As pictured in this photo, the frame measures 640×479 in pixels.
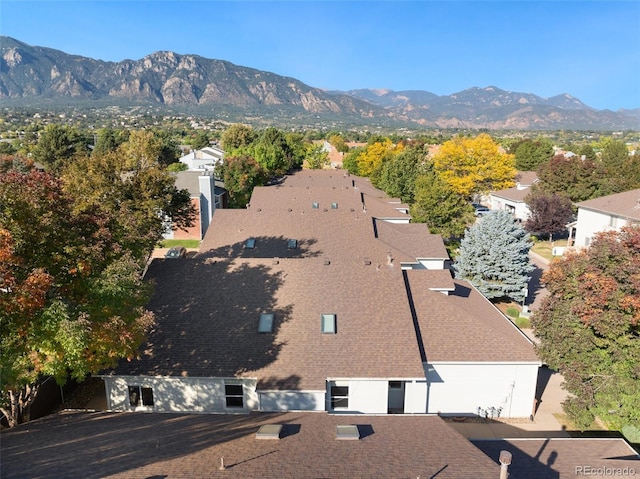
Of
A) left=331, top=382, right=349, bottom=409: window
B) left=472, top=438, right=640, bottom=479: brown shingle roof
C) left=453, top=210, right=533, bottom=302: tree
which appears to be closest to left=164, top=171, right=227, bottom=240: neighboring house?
left=453, top=210, right=533, bottom=302: tree

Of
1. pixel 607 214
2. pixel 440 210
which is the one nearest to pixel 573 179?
pixel 607 214

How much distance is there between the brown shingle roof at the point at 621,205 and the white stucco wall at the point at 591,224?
581mm

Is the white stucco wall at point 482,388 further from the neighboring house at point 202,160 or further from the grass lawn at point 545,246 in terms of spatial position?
the neighboring house at point 202,160

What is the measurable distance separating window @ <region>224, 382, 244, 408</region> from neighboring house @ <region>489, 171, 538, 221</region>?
5044 cm

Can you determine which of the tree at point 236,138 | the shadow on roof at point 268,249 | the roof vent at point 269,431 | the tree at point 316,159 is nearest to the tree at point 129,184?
the shadow on roof at point 268,249

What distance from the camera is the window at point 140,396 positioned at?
16.5 metres

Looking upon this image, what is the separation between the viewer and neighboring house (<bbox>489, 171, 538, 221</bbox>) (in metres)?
59.6

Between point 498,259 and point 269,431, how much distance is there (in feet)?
74.2

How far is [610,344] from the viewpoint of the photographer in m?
16.2

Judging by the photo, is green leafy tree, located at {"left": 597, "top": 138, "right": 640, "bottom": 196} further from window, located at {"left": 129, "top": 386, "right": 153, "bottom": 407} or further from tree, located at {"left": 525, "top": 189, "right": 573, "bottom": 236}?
window, located at {"left": 129, "top": 386, "right": 153, "bottom": 407}

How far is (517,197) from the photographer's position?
6225 centimetres

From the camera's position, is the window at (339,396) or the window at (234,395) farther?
the window at (234,395)

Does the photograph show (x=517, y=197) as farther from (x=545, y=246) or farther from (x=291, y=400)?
(x=291, y=400)

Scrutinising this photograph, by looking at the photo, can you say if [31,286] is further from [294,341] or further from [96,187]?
[96,187]
